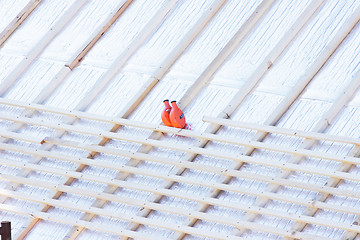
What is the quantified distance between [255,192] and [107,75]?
177 cm

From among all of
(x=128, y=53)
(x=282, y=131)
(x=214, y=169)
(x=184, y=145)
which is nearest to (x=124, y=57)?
(x=128, y=53)

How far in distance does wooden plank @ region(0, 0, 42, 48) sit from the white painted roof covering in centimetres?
21

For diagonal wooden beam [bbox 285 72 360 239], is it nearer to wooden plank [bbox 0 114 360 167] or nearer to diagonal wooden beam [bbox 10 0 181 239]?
wooden plank [bbox 0 114 360 167]

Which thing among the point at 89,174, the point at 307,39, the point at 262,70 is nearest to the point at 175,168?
the point at 89,174

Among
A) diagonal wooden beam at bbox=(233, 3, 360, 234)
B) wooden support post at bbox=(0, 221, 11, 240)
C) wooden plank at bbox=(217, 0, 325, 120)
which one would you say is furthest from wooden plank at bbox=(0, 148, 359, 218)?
wooden support post at bbox=(0, 221, 11, 240)

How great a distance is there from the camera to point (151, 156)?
19.1ft

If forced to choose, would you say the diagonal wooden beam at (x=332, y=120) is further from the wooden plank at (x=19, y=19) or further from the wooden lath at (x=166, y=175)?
the wooden plank at (x=19, y=19)

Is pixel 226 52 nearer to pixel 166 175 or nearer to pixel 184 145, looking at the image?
pixel 184 145

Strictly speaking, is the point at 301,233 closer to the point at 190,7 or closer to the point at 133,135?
the point at 133,135

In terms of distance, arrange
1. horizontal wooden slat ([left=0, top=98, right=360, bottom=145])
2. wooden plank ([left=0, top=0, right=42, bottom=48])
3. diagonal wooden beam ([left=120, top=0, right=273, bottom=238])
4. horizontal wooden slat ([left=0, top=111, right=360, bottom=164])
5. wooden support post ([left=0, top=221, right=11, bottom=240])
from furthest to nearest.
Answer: wooden plank ([left=0, top=0, right=42, bottom=48])
diagonal wooden beam ([left=120, top=0, right=273, bottom=238])
horizontal wooden slat ([left=0, top=98, right=360, bottom=145])
horizontal wooden slat ([left=0, top=111, right=360, bottom=164])
wooden support post ([left=0, top=221, right=11, bottom=240])

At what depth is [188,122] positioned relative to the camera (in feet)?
19.9

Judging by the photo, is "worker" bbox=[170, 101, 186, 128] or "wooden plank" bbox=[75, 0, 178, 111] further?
"wooden plank" bbox=[75, 0, 178, 111]

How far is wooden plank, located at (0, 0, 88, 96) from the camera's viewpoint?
6.89 m

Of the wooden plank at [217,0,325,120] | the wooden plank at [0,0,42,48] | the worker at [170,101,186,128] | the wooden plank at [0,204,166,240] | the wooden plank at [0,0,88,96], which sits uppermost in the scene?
the wooden plank at [0,0,42,48]
